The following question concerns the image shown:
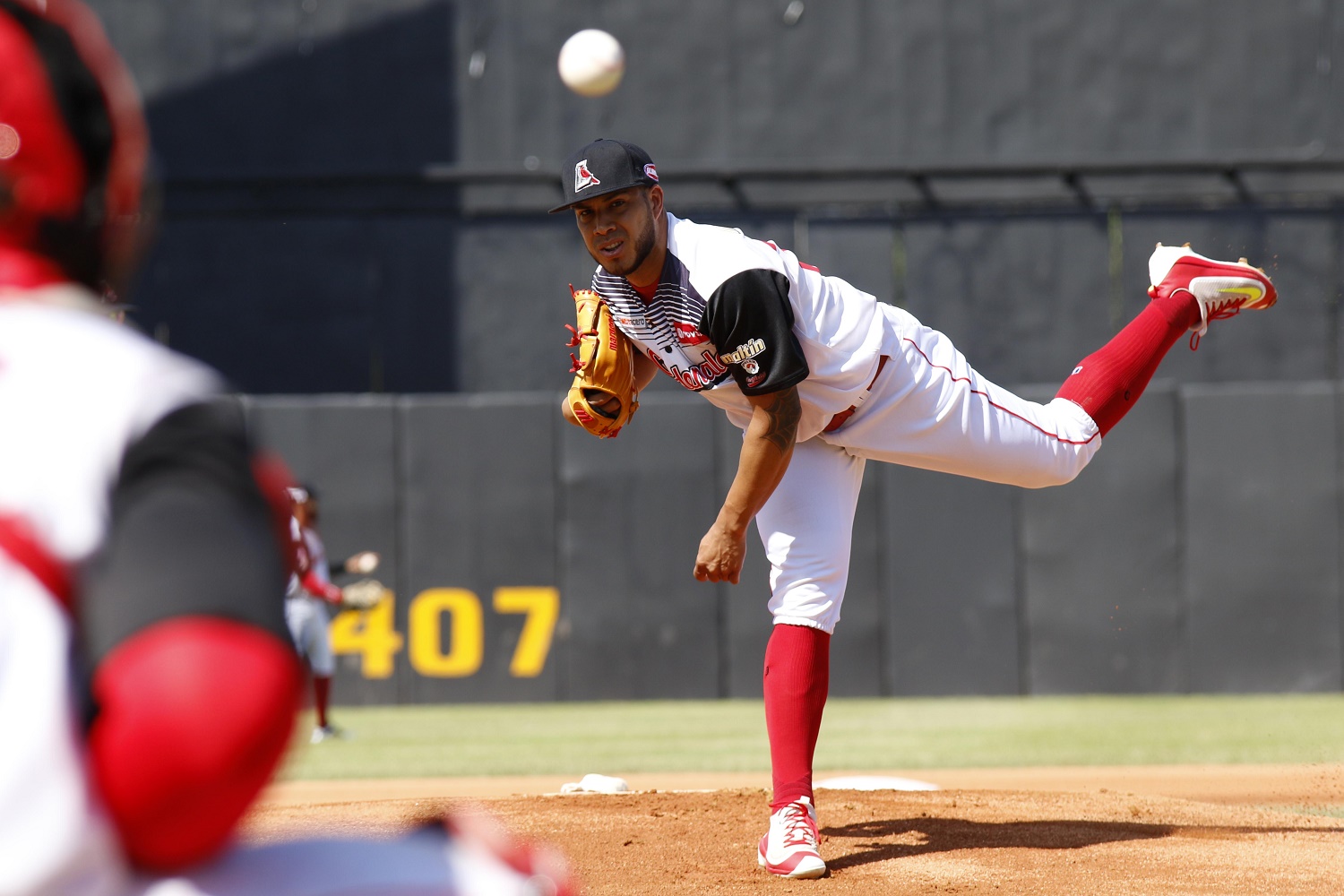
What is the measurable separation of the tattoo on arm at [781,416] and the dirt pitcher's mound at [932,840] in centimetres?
99

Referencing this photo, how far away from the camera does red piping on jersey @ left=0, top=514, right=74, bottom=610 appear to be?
34.2 inches

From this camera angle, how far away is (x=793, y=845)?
327 centimetres

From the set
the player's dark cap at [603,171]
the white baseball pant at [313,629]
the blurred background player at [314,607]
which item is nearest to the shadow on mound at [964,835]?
the player's dark cap at [603,171]

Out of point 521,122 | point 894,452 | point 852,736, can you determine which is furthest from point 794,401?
point 521,122

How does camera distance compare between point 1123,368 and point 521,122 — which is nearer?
point 1123,368

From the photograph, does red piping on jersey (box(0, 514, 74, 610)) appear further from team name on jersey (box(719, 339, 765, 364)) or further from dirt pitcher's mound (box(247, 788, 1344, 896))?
team name on jersey (box(719, 339, 765, 364))

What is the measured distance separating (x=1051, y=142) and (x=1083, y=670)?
549cm

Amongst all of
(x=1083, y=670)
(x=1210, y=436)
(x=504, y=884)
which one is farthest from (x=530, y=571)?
(x=504, y=884)

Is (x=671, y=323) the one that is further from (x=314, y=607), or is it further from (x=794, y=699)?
(x=314, y=607)

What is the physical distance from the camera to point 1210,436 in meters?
9.87

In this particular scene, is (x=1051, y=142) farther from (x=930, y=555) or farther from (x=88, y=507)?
(x=88, y=507)

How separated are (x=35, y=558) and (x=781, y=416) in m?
2.52

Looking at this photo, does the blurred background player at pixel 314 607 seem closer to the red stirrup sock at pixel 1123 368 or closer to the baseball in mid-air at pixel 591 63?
the baseball in mid-air at pixel 591 63

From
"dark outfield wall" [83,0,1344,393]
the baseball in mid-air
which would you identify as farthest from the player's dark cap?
"dark outfield wall" [83,0,1344,393]
